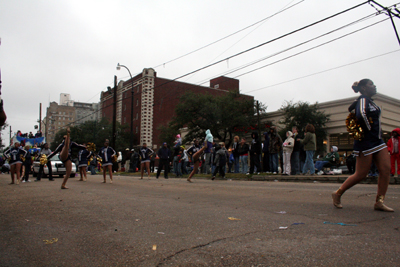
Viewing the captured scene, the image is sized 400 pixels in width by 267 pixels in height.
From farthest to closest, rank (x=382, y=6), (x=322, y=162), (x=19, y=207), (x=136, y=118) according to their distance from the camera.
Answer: (x=136, y=118) → (x=322, y=162) → (x=382, y=6) → (x=19, y=207)

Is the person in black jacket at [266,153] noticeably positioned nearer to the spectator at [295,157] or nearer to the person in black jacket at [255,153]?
the person in black jacket at [255,153]

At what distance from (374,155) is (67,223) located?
4699 mm

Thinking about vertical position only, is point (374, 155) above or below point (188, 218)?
above

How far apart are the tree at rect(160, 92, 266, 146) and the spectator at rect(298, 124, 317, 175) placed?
26120 mm

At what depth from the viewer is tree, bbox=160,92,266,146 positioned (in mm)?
40969

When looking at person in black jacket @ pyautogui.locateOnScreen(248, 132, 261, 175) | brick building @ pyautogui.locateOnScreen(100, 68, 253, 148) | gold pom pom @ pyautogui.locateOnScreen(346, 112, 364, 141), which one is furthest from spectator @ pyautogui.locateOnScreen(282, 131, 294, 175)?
brick building @ pyautogui.locateOnScreen(100, 68, 253, 148)

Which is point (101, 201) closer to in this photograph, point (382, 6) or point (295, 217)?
point (295, 217)

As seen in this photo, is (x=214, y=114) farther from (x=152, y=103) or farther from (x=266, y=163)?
(x=152, y=103)

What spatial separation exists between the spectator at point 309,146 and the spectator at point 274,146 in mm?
1500

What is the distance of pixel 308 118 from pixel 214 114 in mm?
11328

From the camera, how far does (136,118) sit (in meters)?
66.8

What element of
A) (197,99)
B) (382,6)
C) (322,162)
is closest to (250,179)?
(322,162)

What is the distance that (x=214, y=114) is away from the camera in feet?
133

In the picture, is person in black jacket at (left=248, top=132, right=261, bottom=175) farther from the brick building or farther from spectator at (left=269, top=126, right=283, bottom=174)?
the brick building
